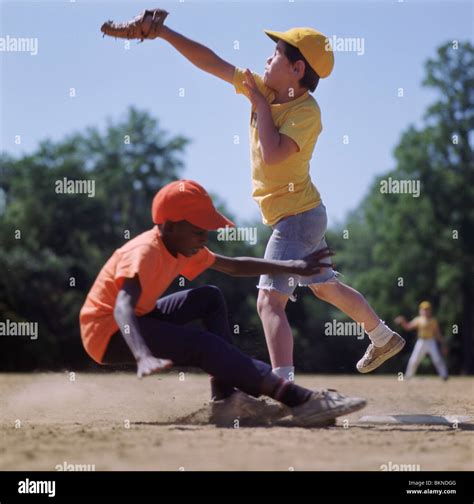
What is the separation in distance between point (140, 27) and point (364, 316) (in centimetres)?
239

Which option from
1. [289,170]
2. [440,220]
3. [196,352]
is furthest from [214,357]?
[440,220]

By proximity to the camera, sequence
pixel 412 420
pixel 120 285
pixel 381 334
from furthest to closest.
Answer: pixel 381 334, pixel 412 420, pixel 120 285

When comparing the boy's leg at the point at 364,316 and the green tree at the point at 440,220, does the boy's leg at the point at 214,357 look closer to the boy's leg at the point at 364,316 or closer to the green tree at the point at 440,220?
the boy's leg at the point at 364,316

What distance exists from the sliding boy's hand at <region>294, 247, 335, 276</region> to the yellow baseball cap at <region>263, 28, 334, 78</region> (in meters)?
1.27

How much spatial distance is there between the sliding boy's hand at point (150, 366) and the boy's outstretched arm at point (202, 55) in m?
2.34

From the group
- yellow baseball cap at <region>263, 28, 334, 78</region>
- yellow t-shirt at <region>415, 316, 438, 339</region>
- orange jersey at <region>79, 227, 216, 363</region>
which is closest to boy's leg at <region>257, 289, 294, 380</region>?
orange jersey at <region>79, 227, 216, 363</region>

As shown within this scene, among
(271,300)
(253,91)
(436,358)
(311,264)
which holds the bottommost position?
(436,358)

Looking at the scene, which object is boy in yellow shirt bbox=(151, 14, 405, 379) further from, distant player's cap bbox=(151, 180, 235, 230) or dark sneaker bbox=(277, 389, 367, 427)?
distant player's cap bbox=(151, 180, 235, 230)

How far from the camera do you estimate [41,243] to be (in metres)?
37.8

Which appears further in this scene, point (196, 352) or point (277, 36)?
point (277, 36)

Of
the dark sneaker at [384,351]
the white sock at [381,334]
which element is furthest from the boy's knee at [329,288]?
the dark sneaker at [384,351]

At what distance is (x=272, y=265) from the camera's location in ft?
17.5

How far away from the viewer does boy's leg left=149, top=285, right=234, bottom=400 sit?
17.6ft

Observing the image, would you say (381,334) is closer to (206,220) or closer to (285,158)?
(285,158)
